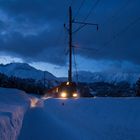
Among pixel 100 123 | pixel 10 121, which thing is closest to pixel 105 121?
pixel 100 123

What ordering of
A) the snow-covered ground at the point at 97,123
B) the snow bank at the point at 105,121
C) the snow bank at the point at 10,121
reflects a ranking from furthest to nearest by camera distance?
the snow bank at the point at 10,121
the snow-covered ground at the point at 97,123
the snow bank at the point at 105,121

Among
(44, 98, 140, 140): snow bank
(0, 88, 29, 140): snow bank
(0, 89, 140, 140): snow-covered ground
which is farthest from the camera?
(0, 88, 29, 140): snow bank

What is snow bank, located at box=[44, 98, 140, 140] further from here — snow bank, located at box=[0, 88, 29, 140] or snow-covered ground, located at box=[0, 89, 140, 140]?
snow bank, located at box=[0, 88, 29, 140]

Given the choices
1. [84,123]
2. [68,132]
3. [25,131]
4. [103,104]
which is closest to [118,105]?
[103,104]

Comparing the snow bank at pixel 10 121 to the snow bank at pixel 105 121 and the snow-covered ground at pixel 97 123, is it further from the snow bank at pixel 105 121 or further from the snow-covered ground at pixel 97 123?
the snow bank at pixel 105 121

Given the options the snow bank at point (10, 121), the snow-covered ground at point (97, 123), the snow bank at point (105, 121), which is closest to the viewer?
the snow bank at point (105, 121)

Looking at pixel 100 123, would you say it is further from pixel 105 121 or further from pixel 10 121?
pixel 10 121

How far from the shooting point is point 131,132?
770 cm

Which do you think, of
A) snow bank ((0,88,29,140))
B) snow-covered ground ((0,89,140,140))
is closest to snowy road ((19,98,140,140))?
snow-covered ground ((0,89,140,140))

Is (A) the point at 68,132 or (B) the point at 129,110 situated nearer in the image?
(B) the point at 129,110

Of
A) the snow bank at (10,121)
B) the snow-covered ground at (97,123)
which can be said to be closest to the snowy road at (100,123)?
the snow-covered ground at (97,123)

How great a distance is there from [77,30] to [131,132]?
25533 millimetres

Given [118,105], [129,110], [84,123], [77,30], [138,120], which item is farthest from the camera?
[77,30]

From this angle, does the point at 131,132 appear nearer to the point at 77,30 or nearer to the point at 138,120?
the point at 138,120
